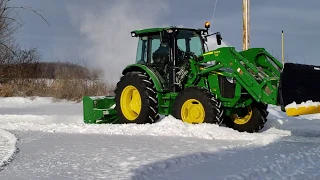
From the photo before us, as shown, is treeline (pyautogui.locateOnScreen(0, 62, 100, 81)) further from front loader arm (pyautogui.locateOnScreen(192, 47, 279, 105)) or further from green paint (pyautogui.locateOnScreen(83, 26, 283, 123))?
front loader arm (pyautogui.locateOnScreen(192, 47, 279, 105))

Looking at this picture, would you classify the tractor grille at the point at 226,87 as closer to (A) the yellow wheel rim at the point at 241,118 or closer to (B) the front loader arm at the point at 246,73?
(B) the front loader arm at the point at 246,73

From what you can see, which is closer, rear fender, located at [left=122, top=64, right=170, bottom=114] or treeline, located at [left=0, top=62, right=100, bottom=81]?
rear fender, located at [left=122, top=64, right=170, bottom=114]

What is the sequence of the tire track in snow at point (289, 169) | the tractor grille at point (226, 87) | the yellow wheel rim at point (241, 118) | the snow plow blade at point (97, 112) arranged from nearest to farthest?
the tire track in snow at point (289, 169) < the tractor grille at point (226, 87) < the yellow wheel rim at point (241, 118) < the snow plow blade at point (97, 112)

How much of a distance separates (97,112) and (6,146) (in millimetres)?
3914

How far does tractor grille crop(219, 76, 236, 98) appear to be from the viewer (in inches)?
344

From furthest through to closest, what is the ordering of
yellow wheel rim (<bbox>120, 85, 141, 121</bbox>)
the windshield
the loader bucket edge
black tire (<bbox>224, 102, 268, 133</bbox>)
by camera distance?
yellow wheel rim (<bbox>120, 85, 141, 121</bbox>)
the windshield
black tire (<bbox>224, 102, 268, 133</bbox>)
the loader bucket edge

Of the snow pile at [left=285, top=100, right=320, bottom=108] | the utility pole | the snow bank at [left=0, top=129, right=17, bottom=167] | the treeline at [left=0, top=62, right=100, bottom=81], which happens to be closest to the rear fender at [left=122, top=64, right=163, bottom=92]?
the snow pile at [left=285, top=100, right=320, bottom=108]

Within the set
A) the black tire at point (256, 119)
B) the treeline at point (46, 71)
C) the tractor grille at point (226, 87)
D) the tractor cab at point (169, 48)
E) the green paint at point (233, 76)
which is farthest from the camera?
the treeline at point (46, 71)

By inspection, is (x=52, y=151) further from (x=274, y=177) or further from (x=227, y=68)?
(x=227, y=68)

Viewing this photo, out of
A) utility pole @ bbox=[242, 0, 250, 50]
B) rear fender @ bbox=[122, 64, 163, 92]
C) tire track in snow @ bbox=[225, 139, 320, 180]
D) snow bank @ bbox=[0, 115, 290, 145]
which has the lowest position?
tire track in snow @ bbox=[225, 139, 320, 180]

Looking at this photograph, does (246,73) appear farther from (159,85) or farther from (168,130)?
(159,85)

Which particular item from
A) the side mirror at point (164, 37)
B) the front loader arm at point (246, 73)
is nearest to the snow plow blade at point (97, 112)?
the side mirror at point (164, 37)

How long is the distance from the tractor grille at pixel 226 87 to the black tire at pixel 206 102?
0.90 ft

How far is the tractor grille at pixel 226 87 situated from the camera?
28.7 feet
